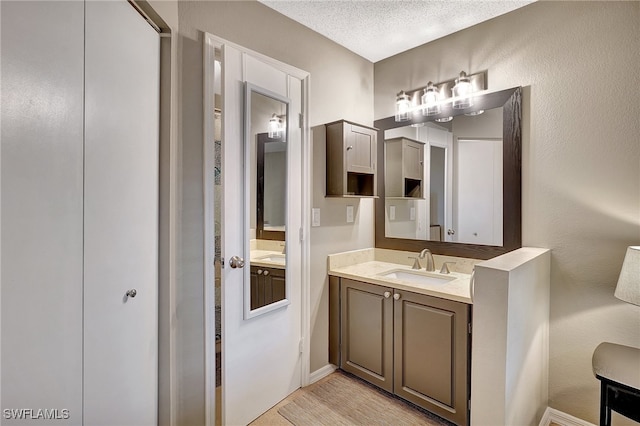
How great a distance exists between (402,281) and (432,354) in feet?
1.47

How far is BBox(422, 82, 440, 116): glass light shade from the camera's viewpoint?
7.39 feet

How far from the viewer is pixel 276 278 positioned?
1938 mm

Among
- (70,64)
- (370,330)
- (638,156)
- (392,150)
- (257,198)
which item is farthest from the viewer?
(392,150)

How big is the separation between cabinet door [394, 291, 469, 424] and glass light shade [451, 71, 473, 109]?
1382mm

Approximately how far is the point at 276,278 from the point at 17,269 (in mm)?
1263

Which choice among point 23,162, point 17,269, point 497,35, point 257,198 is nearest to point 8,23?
point 23,162

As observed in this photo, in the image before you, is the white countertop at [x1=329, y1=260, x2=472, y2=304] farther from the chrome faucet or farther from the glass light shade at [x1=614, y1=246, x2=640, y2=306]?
the glass light shade at [x1=614, y1=246, x2=640, y2=306]

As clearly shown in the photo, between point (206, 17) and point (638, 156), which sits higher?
point (206, 17)

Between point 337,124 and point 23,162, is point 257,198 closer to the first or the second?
point 337,124

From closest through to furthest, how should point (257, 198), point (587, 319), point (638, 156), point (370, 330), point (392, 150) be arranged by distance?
1. point (638, 156)
2. point (587, 319)
3. point (257, 198)
4. point (370, 330)
5. point (392, 150)

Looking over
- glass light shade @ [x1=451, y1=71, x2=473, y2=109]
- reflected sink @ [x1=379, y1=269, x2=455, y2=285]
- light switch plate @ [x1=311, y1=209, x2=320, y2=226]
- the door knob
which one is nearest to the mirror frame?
glass light shade @ [x1=451, y1=71, x2=473, y2=109]

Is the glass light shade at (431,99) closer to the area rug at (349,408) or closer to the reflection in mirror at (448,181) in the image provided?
the reflection in mirror at (448,181)

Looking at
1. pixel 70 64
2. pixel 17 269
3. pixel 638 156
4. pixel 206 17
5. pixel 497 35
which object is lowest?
pixel 17 269

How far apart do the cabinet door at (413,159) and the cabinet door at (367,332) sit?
1.00 metres
